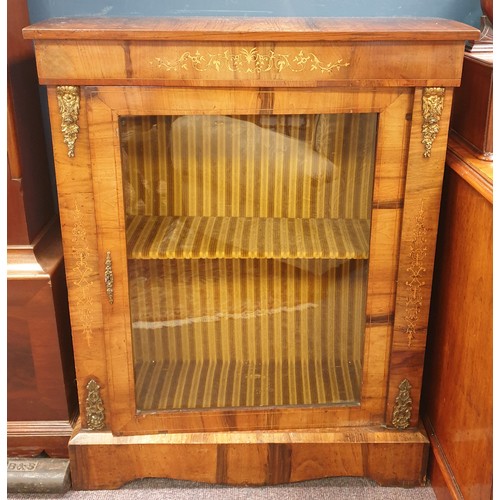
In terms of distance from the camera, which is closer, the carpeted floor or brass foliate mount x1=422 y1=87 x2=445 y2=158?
brass foliate mount x1=422 y1=87 x2=445 y2=158

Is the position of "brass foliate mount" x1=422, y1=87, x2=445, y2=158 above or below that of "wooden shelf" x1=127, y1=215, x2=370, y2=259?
above

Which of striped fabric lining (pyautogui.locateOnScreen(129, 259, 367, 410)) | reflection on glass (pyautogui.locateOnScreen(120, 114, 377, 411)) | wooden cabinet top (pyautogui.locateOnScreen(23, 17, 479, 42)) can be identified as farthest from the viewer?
striped fabric lining (pyautogui.locateOnScreen(129, 259, 367, 410))

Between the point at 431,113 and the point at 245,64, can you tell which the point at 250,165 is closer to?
the point at 245,64

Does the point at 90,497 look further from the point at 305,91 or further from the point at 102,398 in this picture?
the point at 305,91

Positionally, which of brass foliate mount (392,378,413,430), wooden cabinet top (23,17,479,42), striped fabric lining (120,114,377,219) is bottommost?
brass foliate mount (392,378,413,430)

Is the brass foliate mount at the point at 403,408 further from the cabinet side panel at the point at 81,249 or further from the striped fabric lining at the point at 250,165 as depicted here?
the cabinet side panel at the point at 81,249

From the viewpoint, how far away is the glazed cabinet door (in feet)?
3.21

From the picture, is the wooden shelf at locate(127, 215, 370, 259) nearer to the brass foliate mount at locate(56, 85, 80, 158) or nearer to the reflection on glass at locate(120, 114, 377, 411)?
the reflection on glass at locate(120, 114, 377, 411)

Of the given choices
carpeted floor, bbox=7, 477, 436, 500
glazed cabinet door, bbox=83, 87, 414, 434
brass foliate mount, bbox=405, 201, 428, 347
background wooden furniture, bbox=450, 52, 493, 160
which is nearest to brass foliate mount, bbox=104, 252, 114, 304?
glazed cabinet door, bbox=83, 87, 414, 434

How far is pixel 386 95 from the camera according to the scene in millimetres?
952

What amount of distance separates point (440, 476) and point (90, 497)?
66 cm

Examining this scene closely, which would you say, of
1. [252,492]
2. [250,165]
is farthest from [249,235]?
[252,492]
